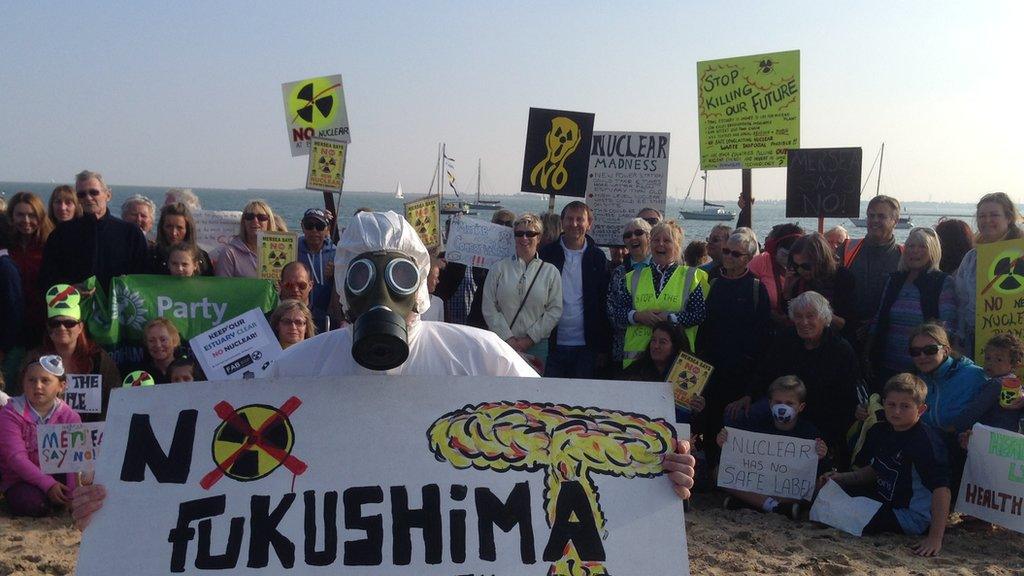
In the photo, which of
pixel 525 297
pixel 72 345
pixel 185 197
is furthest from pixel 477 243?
pixel 72 345

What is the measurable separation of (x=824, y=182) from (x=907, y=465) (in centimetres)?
354

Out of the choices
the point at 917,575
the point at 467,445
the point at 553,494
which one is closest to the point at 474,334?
the point at 467,445

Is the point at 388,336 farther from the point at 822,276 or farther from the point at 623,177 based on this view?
the point at 623,177

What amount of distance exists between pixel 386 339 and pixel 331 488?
0.60 m

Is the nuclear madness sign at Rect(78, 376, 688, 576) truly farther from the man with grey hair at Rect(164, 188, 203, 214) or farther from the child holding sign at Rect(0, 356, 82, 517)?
the man with grey hair at Rect(164, 188, 203, 214)

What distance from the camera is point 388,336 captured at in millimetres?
2344

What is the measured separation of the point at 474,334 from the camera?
9.59ft

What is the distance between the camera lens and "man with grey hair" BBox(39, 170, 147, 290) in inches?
242

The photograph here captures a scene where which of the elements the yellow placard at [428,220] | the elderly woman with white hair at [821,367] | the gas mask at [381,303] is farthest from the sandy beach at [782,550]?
the yellow placard at [428,220]

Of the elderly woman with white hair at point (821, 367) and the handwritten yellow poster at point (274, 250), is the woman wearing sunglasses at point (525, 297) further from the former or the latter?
the elderly woman with white hair at point (821, 367)

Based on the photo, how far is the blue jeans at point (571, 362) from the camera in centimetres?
678

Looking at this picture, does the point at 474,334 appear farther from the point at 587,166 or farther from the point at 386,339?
the point at 587,166

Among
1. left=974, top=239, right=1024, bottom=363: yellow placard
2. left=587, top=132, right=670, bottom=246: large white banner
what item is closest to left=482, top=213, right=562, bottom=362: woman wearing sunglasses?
left=587, top=132, right=670, bottom=246: large white banner

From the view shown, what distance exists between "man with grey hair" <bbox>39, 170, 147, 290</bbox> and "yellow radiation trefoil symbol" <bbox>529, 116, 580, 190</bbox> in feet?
12.2
